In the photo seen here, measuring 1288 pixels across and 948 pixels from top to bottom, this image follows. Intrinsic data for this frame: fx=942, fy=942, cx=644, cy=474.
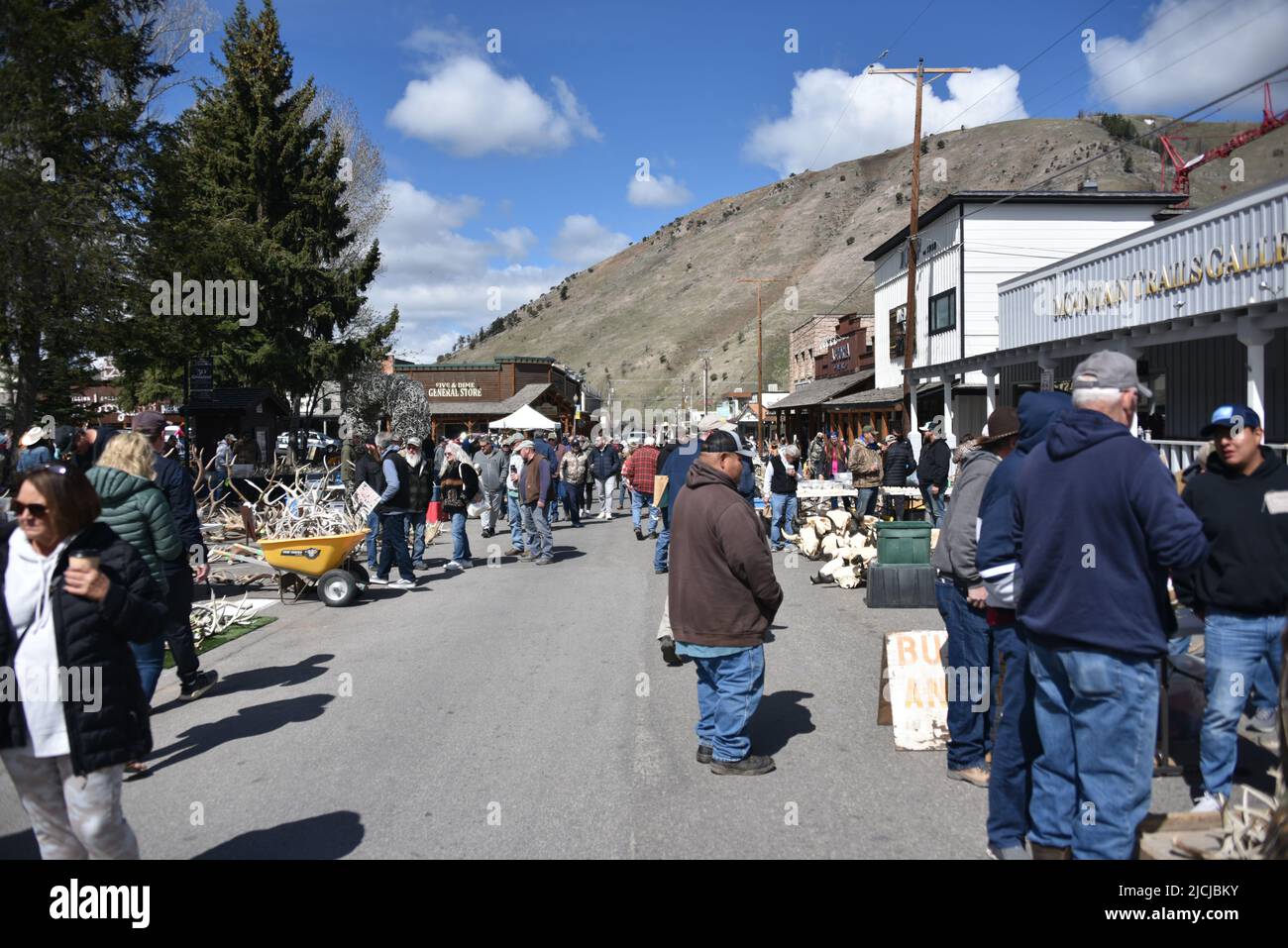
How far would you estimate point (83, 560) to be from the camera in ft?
11.3

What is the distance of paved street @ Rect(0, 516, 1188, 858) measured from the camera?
4570 mm

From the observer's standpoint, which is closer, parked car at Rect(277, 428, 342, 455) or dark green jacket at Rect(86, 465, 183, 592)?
dark green jacket at Rect(86, 465, 183, 592)

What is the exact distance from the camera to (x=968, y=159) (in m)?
130

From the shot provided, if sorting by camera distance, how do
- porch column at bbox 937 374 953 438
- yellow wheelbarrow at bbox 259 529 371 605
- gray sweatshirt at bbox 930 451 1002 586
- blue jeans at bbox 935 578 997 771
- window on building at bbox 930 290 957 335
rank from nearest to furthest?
gray sweatshirt at bbox 930 451 1002 586 → blue jeans at bbox 935 578 997 771 → yellow wheelbarrow at bbox 259 529 371 605 → porch column at bbox 937 374 953 438 → window on building at bbox 930 290 957 335

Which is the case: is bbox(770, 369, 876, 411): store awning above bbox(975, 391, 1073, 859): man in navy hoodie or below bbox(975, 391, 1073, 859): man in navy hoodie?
above

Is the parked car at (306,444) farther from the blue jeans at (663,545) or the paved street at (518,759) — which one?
the paved street at (518,759)

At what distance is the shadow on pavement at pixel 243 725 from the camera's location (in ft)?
19.9

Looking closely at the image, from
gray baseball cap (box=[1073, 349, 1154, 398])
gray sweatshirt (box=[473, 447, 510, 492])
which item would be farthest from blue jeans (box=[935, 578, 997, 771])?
gray sweatshirt (box=[473, 447, 510, 492])

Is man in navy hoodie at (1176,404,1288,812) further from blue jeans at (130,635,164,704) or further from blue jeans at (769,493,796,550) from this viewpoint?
blue jeans at (769,493,796,550)

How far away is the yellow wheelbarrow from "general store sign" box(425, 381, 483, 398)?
4916cm

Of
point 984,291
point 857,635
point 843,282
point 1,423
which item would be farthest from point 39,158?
point 843,282

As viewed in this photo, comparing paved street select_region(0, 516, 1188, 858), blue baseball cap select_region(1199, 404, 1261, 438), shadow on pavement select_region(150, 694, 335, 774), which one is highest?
blue baseball cap select_region(1199, 404, 1261, 438)

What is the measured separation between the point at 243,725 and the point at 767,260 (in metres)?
129
